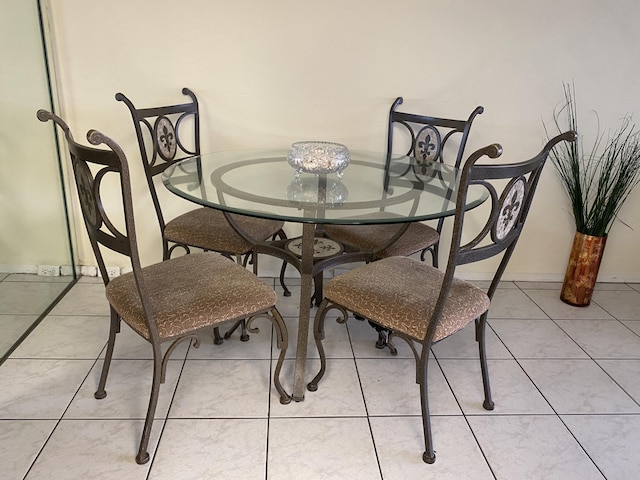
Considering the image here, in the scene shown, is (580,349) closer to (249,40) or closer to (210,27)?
(249,40)

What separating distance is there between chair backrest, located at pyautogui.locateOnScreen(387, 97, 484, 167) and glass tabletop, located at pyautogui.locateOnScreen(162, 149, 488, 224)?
0.58 feet

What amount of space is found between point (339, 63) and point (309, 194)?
988mm

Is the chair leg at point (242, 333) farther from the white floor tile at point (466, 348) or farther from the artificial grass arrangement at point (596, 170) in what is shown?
the artificial grass arrangement at point (596, 170)

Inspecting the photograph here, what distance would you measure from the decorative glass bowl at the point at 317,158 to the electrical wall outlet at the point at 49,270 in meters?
1.47

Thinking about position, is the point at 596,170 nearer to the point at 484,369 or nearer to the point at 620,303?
the point at 620,303

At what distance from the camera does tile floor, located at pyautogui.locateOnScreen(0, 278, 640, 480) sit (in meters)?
1.54

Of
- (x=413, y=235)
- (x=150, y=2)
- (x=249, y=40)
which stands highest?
(x=150, y=2)

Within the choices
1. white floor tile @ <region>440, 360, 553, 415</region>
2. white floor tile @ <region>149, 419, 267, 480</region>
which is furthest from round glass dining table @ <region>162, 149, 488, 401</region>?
white floor tile @ <region>440, 360, 553, 415</region>

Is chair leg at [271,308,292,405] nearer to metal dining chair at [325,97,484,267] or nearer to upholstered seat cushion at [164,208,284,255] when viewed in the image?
upholstered seat cushion at [164,208,284,255]

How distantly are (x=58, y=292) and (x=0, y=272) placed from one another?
0.35 m

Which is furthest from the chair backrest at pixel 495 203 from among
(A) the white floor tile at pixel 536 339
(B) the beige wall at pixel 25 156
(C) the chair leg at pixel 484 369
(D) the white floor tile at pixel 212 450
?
(B) the beige wall at pixel 25 156

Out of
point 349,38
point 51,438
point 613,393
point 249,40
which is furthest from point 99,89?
point 613,393

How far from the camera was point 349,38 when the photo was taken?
7.88 ft

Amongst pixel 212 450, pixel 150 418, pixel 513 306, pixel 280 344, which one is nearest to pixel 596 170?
pixel 513 306
